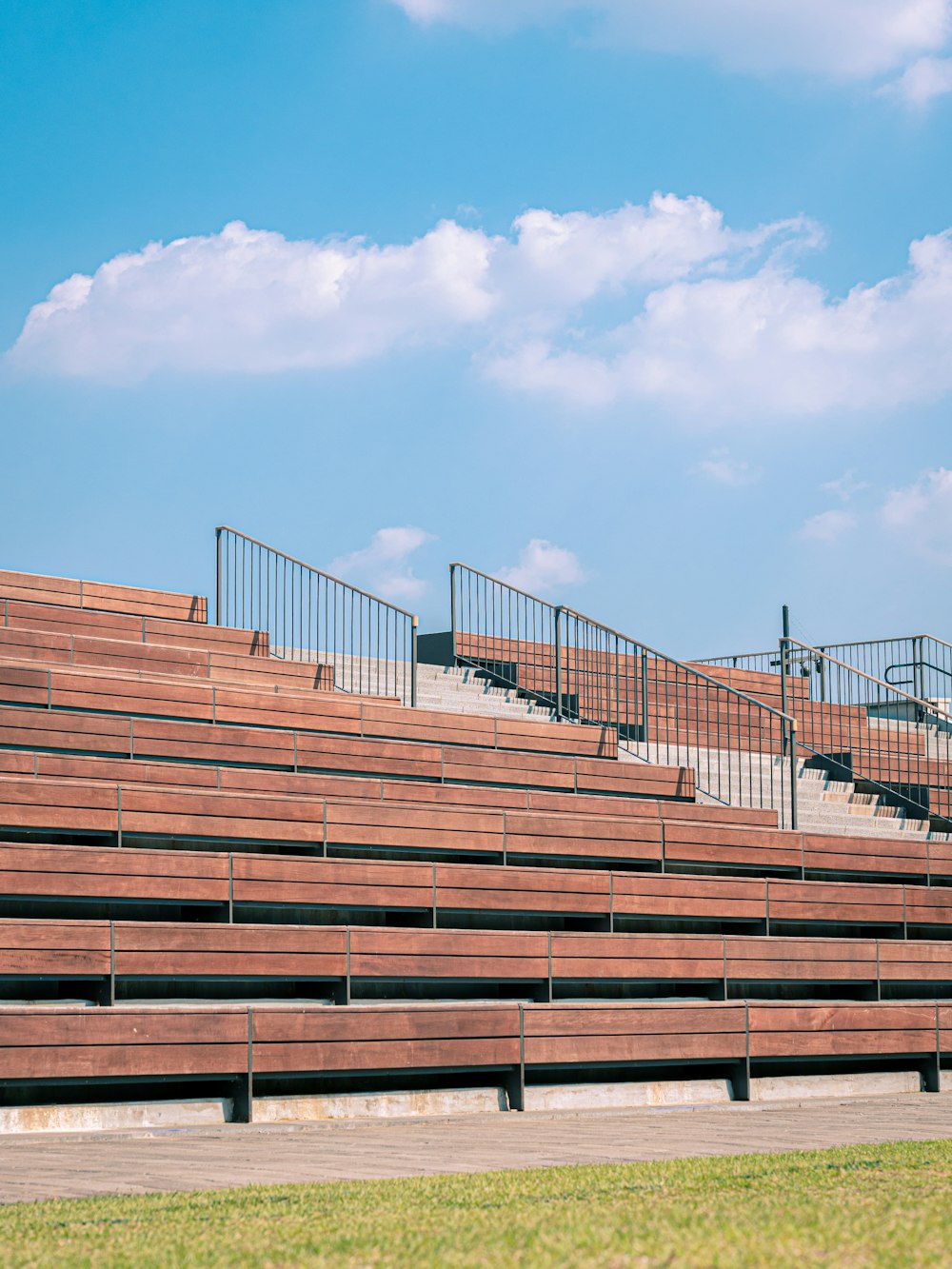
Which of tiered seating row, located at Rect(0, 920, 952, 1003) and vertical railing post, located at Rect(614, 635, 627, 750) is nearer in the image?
tiered seating row, located at Rect(0, 920, 952, 1003)

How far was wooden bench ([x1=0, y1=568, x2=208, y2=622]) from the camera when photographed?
12.4 m

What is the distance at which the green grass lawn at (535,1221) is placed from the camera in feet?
11.2

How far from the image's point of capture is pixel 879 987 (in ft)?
34.5

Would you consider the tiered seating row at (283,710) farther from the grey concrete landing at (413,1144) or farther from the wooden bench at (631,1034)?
the grey concrete landing at (413,1144)

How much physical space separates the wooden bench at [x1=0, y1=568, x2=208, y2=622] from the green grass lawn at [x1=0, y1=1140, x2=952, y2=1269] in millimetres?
8234

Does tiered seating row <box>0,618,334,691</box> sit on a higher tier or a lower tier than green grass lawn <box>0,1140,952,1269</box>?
higher

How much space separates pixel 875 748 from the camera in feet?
52.6

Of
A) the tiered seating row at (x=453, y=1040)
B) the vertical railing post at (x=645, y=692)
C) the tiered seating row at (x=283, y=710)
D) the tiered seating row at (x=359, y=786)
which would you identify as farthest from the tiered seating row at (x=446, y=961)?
the vertical railing post at (x=645, y=692)

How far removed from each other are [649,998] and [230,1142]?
150 inches

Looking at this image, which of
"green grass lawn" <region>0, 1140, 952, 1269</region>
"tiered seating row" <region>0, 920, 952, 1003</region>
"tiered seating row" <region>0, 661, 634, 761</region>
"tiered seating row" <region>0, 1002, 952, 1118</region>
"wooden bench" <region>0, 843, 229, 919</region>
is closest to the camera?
"green grass lawn" <region>0, 1140, 952, 1269</region>

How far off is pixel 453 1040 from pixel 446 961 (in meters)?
0.58

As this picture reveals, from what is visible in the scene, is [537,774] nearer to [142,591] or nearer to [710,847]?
[710,847]

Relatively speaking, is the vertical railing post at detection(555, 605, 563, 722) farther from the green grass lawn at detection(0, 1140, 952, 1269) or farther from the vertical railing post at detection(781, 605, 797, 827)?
the green grass lawn at detection(0, 1140, 952, 1269)

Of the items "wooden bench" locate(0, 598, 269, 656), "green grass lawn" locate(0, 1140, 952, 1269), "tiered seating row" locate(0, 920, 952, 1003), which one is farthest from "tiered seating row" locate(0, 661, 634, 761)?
"green grass lawn" locate(0, 1140, 952, 1269)
